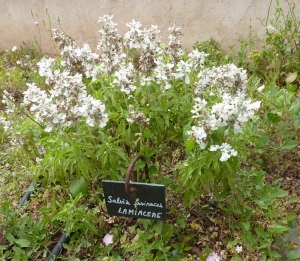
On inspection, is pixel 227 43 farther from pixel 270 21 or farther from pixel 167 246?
pixel 167 246

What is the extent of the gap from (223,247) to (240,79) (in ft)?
3.26

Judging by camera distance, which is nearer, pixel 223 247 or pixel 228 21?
pixel 223 247

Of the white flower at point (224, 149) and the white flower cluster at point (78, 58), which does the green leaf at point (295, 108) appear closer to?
the white flower at point (224, 149)

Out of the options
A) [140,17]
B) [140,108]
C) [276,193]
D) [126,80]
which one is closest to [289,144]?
[276,193]

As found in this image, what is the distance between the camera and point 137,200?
1.90 m

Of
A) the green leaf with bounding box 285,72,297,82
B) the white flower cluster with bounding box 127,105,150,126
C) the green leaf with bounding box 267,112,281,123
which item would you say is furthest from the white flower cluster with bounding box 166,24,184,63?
the green leaf with bounding box 285,72,297,82

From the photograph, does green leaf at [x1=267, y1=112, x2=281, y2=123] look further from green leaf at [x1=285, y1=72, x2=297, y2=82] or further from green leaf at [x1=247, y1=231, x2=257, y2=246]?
green leaf at [x1=285, y1=72, x2=297, y2=82]

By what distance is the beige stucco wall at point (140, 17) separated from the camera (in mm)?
4160

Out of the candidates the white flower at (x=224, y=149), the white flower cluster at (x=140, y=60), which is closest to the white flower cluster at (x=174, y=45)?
the white flower cluster at (x=140, y=60)

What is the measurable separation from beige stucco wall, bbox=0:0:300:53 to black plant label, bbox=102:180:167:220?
2908 mm

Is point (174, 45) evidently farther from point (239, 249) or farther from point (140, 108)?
point (239, 249)

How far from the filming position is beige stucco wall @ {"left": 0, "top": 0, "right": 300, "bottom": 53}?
4160 mm

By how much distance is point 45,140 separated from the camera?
6.69 feet

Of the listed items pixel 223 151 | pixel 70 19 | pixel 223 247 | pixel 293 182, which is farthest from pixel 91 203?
pixel 70 19
